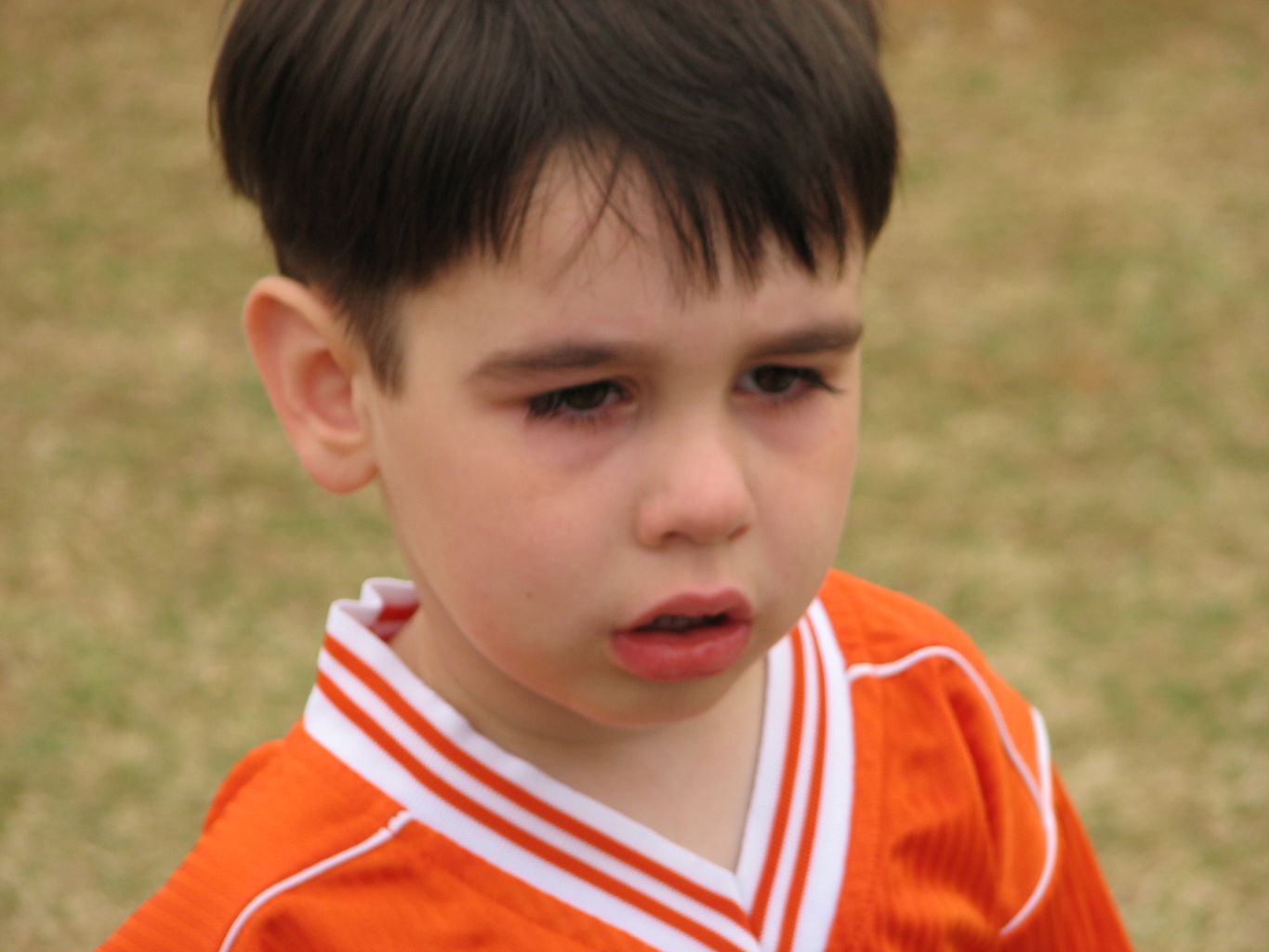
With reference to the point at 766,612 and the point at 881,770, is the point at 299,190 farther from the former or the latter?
the point at 881,770

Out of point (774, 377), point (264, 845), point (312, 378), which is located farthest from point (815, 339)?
point (264, 845)

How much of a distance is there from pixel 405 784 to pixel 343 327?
310mm

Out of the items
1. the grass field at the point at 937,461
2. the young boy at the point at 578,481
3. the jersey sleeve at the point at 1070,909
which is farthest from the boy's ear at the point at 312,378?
the grass field at the point at 937,461

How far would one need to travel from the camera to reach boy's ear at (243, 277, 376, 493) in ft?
3.59

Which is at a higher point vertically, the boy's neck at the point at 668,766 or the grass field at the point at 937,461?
the boy's neck at the point at 668,766

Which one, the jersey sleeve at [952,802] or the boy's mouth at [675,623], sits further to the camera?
the jersey sleeve at [952,802]

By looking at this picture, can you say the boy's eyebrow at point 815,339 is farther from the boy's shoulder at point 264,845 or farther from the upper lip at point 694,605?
the boy's shoulder at point 264,845

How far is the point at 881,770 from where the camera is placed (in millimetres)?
1225

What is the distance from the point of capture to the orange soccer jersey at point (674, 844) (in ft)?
3.46

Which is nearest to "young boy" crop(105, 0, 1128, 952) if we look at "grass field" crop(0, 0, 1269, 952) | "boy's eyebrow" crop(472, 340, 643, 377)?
"boy's eyebrow" crop(472, 340, 643, 377)

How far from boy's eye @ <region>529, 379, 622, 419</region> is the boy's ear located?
178mm

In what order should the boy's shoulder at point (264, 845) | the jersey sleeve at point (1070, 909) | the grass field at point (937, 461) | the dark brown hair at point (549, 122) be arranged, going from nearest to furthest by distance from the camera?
the dark brown hair at point (549, 122) → the boy's shoulder at point (264, 845) → the jersey sleeve at point (1070, 909) → the grass field at point (937, 461)

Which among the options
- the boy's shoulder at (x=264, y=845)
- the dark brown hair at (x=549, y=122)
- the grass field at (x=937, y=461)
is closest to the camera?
the dark brown hair at (x=549, y=122)

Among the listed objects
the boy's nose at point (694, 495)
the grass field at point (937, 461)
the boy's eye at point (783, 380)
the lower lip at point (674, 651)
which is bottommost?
the grass field at point (937, 461)
